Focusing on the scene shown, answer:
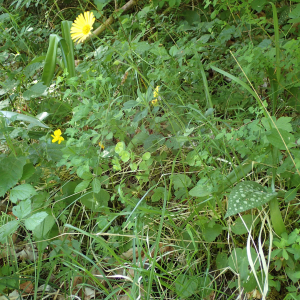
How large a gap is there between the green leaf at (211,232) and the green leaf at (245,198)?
0.62 feet

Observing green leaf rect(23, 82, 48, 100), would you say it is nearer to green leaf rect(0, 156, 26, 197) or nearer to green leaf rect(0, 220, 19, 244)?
green leaf rect(0, 156, 26, 197)

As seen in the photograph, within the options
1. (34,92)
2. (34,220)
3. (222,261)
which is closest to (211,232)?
(222,261)

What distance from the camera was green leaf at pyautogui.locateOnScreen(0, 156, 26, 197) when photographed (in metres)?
1.17

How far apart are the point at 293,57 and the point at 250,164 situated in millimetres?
Answer: 615

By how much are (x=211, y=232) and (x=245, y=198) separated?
22 cm

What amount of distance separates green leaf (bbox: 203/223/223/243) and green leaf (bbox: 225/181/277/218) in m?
0.19

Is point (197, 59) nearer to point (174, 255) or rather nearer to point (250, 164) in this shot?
point (250, 164)

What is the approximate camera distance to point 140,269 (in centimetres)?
94

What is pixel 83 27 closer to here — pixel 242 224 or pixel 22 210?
pixel 22 210

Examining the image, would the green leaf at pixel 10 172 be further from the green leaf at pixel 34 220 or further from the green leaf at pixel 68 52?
the green leaf at pixel 68 52

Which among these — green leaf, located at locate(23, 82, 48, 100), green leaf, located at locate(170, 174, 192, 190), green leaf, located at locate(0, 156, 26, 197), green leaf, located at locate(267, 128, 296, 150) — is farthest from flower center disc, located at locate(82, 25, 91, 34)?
green leaf, located at locate(267, 128, 296, 150)

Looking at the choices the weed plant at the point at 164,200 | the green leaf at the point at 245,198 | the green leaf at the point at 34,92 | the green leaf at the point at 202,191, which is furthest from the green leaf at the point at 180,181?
the green leaf at the point at 34,92

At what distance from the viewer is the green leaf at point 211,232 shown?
1083mm

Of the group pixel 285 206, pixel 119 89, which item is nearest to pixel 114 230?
pixel 285 206
